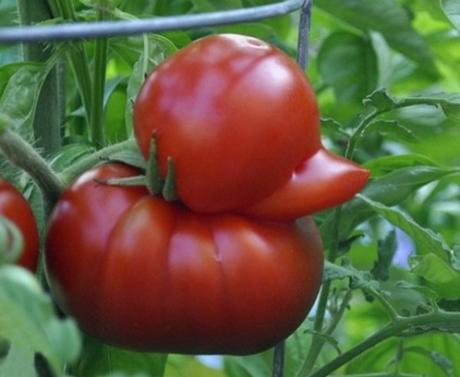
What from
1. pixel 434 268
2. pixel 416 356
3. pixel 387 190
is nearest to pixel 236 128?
pixel 434 268

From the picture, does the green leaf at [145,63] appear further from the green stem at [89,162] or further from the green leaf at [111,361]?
the green leaf at [111,361]

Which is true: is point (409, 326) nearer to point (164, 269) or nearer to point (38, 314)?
point (164, 269)

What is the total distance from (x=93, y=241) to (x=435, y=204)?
0.87 metres

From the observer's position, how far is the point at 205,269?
58cm

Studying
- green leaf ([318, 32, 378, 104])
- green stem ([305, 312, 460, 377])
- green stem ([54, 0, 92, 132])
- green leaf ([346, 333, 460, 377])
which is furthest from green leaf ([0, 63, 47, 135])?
green leaf ([318, 32, 378, 104])

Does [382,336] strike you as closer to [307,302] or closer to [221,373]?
[307,302]

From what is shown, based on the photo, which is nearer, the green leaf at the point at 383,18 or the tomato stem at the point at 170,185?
the tomato stem at the point at 170,185

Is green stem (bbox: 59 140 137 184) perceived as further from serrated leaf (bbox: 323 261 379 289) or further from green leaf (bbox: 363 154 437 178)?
green leaf (bbox: 363 154 437 178)

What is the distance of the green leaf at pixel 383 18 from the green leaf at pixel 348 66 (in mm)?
84

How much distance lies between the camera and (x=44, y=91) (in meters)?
0.75

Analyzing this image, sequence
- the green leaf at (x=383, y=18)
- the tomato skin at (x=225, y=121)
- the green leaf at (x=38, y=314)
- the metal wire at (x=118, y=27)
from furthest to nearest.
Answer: the green leaf at (x=383, y=18) → the tomato skin at (x=225, y=121) → the metal wire at (x=118, y=27) → the green leaf at (x=38, y=314)

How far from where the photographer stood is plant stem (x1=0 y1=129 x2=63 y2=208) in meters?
0.54

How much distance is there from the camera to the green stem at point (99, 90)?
0.72 m

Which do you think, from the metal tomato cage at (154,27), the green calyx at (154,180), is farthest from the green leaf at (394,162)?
the green calyx at (154,180)
